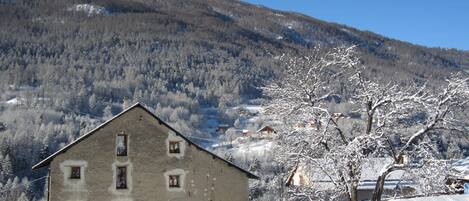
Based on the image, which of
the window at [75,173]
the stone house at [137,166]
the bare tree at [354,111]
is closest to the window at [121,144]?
the stone house at [137,166]

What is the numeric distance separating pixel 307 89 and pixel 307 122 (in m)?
1.40

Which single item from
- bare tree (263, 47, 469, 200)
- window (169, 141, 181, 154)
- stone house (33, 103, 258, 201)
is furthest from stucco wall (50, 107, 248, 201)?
bare tree (263, 47, 469, 200)

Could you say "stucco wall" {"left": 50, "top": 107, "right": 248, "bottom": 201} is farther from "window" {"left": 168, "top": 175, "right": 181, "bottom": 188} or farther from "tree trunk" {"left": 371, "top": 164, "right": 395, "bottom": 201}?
"tree trunk" {"left": 371, "top": 164, "right": 395, "bottom": 201}

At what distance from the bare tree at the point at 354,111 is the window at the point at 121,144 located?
1002cm

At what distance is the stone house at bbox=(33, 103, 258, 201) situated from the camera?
33906 mm

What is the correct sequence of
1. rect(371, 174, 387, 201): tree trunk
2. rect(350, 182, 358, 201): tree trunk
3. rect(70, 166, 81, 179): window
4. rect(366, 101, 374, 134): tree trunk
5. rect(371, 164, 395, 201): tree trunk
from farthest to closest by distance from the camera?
rect(70, 166, 81, 179): window → rect(366, 101, 374, 134): tree trunk → rect(371, 174, 387, 201): tree trunk → rect(371, 164, 395, 201): tree trunk → rect(350, 182, 358, 201): tree trunk

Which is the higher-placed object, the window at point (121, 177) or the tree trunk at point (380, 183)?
the tree trunk at point (380, 183)

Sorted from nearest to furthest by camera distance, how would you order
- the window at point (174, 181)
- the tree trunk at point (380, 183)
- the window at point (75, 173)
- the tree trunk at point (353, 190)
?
the tree trunk at point (353, 190), the tree trunk at point (380, 183), the window at point (75, 173), the window at point (174, 181)

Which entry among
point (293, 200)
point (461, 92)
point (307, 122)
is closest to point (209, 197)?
point (293, 200)

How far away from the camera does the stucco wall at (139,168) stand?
33.9 meters

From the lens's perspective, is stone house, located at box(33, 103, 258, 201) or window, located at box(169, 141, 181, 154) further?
window, located at box(169, 141, 181, 154)

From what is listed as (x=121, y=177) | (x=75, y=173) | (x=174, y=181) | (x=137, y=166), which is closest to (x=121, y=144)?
(x=137, y=166)

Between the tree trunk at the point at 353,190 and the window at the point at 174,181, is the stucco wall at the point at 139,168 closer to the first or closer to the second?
the window at the point at 174,181

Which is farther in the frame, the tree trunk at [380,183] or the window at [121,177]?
the window at [121,177]
